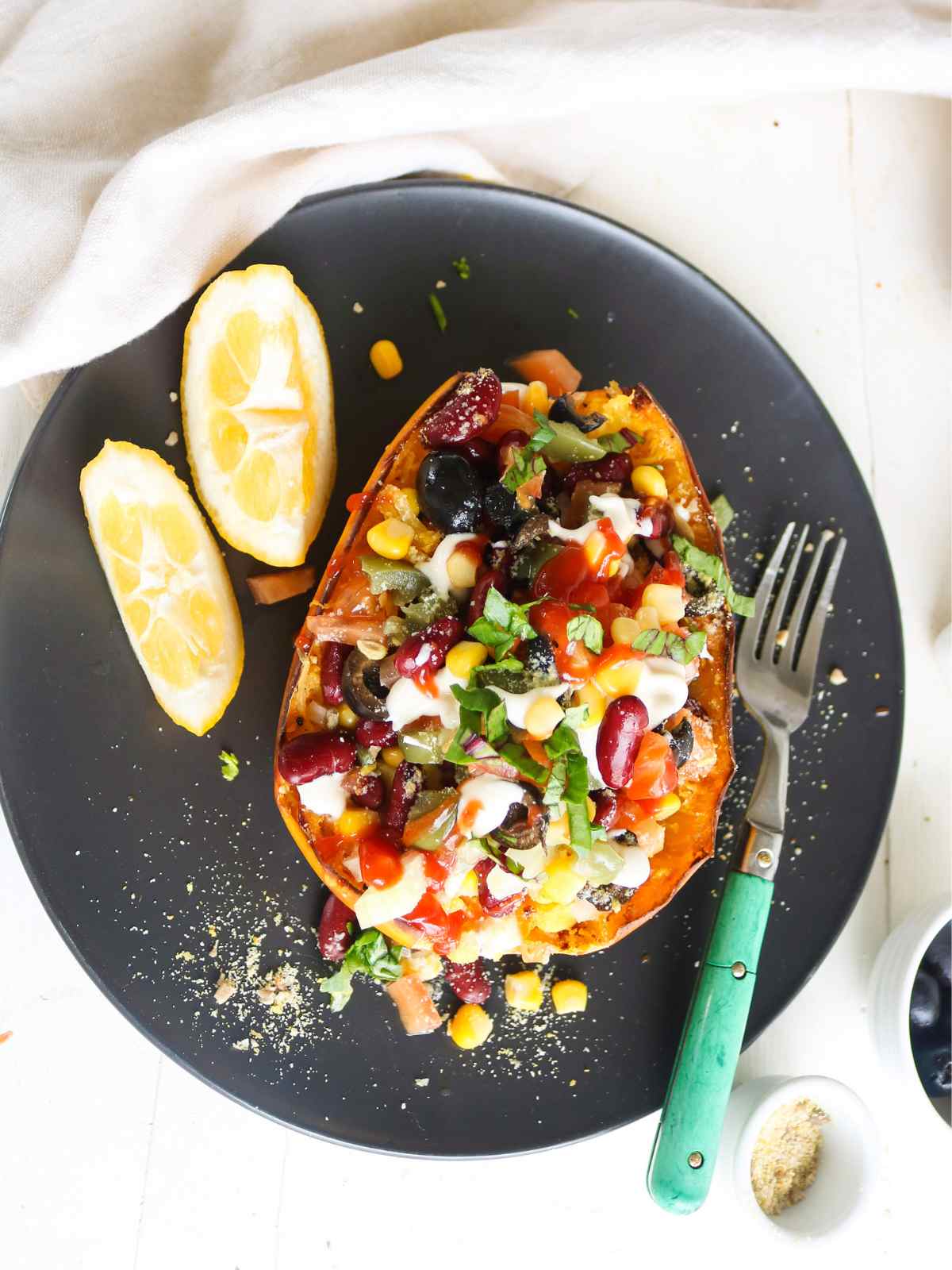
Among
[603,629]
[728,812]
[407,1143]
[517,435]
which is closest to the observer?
[603,629]

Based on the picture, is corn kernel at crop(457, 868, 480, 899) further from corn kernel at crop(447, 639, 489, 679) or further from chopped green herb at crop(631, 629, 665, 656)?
chopped green herb at crop(631, 629, 665, 656)

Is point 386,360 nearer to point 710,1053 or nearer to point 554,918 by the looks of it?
point 554,918

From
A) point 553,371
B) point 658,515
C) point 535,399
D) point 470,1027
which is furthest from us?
A: point 553,371

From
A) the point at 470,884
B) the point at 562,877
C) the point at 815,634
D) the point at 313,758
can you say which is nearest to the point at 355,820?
the point at 313,758

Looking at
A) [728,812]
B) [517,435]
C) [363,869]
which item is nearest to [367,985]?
[363,869]

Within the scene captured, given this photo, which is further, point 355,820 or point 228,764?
point 228,764

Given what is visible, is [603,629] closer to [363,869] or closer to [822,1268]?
[363,869]
